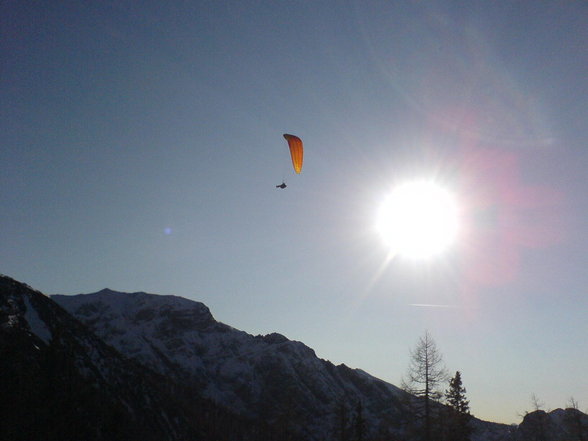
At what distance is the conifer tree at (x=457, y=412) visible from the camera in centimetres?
4300

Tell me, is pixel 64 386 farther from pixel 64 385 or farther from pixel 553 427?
pixel 553 427

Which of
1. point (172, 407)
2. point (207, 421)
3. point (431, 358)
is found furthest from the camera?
point (207, 421)

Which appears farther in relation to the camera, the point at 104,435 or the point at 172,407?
the point at 172,407

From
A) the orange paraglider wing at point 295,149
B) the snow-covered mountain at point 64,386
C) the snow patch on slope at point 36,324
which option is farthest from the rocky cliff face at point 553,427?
the snow patch on slope at point 36,324

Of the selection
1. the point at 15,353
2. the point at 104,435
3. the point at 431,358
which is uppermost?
the point at 431,358

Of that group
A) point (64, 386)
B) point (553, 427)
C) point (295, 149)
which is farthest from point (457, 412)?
point (553, 427)

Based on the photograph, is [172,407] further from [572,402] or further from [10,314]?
[572,402]

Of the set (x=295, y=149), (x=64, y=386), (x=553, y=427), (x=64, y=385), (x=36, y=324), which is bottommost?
(x=64, y=386)

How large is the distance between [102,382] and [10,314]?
1614 cm

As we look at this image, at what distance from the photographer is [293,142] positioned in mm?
51188

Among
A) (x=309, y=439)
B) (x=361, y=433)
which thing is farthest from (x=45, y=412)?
(x=309, y=439)

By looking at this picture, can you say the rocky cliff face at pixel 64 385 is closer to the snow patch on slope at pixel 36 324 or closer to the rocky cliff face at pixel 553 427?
the snow patch on slope at pixel 36 324

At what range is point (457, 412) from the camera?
44.4 metres

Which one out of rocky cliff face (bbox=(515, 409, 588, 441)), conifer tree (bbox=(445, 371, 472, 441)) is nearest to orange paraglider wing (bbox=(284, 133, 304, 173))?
conifer tree (bbox=(445, 371, 472, 441))
